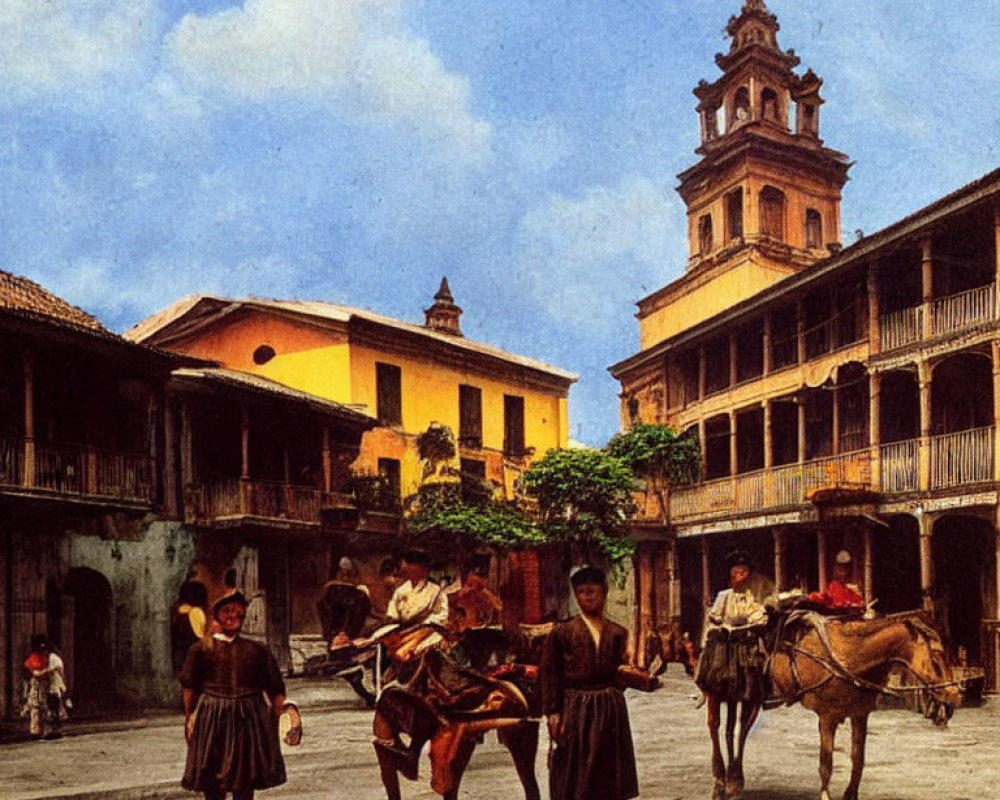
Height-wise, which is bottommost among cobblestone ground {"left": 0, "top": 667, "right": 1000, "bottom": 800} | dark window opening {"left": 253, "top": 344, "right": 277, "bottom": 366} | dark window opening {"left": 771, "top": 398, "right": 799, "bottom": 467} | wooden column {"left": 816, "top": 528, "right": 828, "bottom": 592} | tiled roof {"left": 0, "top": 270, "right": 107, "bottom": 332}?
cobblestone ground {"left": 0, "top": 667, "right": 1000, "bottom": 800}

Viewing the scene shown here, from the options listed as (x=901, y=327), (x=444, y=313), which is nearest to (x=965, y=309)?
(x=901, y=327)

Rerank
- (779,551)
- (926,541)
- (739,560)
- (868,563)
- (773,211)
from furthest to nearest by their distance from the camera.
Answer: (773,211)
(779,551)
(868,563)
(926,541)
(739,560)

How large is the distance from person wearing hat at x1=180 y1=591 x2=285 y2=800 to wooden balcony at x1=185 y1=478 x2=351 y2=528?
63.2ft

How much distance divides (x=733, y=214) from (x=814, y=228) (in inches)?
99.0

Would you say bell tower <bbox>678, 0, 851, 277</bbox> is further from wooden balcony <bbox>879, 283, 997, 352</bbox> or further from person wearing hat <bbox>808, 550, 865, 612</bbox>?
person wearing hat <bbox>808, 550, 865, 612</bbox>

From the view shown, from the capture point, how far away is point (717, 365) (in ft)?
114

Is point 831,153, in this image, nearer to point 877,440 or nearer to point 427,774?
point 877,440

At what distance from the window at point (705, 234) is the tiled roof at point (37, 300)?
2078 centimetres

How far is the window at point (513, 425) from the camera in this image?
43.6m

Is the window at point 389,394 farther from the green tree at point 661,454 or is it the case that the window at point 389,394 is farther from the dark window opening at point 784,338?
the dark window opening at point 784,338

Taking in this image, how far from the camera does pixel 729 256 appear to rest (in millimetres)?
38250

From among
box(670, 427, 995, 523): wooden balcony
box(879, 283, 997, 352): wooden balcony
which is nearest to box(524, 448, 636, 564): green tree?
box(670, 427, 995, 523): wooden balcony

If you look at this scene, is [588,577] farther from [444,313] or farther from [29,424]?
[444,313]

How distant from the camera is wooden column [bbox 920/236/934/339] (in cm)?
2456
